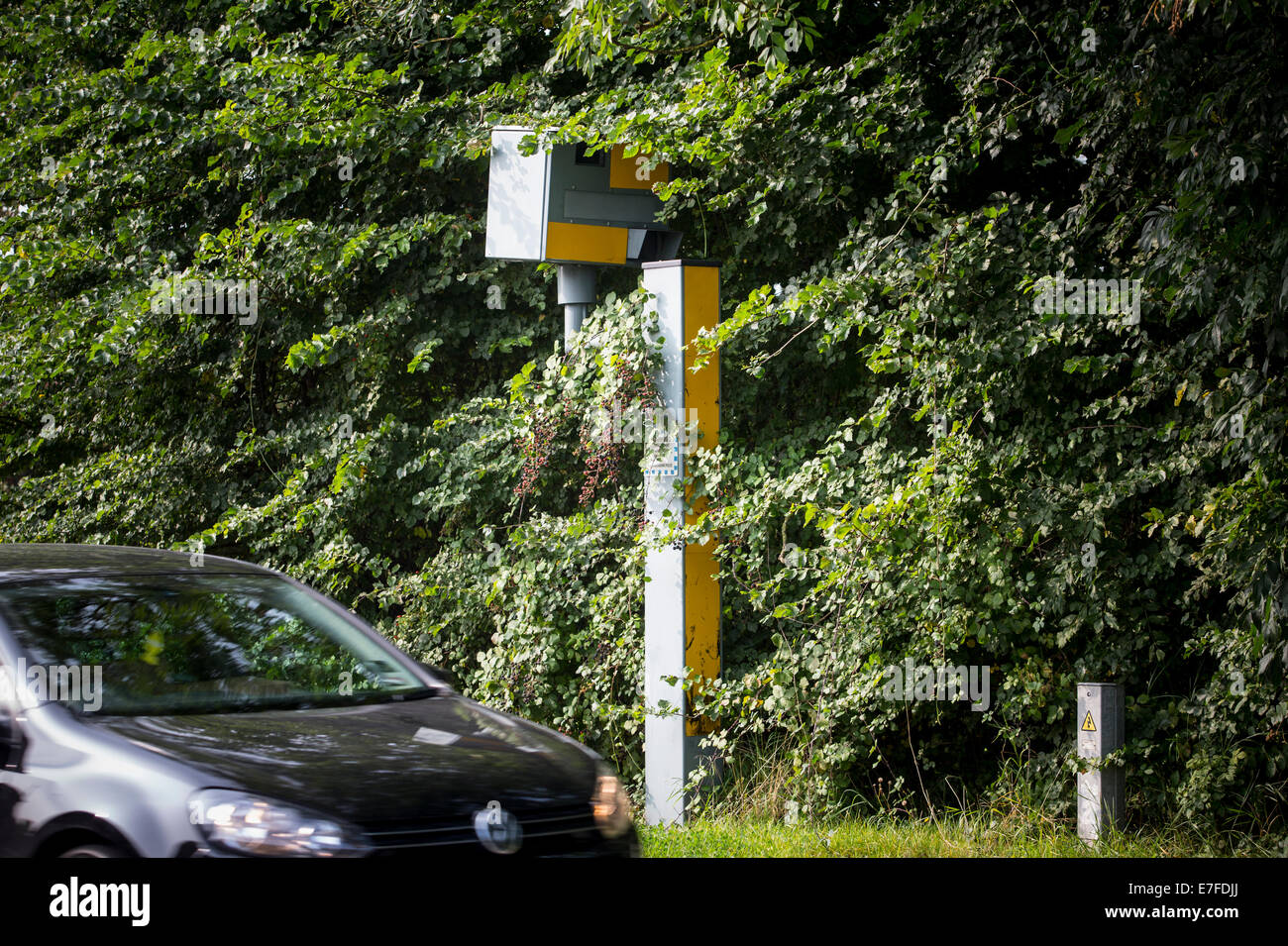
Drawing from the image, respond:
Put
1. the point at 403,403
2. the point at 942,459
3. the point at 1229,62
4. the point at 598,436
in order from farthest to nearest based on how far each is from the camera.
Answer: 1. the point at 403,403
2. the point at 598,436
3. the point at 942,459
4. the point at 1229,62

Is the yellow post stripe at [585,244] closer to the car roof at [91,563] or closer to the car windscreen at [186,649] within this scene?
the car roof at [91,563]

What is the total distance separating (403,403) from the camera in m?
9.17

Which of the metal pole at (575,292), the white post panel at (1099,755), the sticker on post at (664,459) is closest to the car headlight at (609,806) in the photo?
the white post panel at (1099,755)

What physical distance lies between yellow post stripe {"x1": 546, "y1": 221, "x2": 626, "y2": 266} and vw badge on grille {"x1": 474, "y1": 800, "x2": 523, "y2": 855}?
4455 mm

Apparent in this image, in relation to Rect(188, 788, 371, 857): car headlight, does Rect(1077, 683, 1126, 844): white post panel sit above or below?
below

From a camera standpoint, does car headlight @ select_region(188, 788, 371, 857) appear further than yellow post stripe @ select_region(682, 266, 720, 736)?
No

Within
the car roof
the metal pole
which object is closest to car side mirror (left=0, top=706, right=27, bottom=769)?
the car roof

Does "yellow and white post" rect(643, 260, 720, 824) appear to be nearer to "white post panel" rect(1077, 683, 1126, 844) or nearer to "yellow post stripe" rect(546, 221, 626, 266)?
"yellow post stripe" rect(546, 221, 626, 266)

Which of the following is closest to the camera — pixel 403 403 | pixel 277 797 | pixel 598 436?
pixel 277 797

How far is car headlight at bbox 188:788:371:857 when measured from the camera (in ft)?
10.4

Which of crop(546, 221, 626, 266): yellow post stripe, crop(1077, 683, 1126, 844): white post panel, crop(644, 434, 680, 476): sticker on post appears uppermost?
crop(546, 221, 626, 266): yellow post stripe

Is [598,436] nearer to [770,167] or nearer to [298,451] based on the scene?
[770,167]

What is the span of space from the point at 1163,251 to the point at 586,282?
11.3 ft
